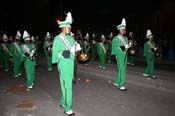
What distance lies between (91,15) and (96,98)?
113 feet

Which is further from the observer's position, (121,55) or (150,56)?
(150,56)

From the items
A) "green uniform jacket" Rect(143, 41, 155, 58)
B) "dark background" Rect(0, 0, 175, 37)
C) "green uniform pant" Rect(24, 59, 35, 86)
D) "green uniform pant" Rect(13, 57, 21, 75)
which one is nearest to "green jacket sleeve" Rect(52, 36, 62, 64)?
"green uniform pant" Rect(24, 59, 35, 86)

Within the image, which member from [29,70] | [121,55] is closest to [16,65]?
[29,70]

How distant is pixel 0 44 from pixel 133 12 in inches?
788

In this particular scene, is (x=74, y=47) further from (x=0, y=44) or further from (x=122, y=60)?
(x=0, y=44)

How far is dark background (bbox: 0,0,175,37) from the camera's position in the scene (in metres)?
30.9

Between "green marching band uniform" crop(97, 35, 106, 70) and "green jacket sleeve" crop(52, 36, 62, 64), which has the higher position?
"green jacket sleeve" crop(52, 36, 62, 64)

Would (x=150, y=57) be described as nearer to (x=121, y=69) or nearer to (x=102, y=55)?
(x=121, y=69)

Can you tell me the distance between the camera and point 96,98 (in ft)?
30.5

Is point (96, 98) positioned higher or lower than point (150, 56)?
lower

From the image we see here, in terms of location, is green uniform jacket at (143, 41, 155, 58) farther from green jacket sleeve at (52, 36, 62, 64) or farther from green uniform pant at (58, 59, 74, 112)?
green jacket sleeve at (52, 36, 62, 64)

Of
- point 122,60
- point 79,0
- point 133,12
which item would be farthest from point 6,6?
point 122,60

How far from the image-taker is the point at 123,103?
28.0ft

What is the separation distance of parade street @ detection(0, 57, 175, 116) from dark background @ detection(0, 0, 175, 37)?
51.0 feet
